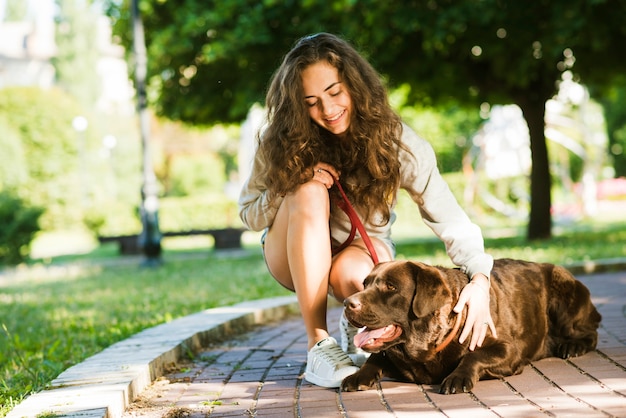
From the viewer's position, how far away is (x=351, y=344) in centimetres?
483

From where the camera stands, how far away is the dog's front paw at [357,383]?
160 inches

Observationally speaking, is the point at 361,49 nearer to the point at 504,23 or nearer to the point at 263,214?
the point at 263,214

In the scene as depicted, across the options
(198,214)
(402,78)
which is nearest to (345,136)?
(402,78)

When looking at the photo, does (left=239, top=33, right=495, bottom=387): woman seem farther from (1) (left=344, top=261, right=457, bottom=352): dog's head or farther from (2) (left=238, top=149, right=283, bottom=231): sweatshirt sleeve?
(1) (left=344, top=261, right=457, bottom=352): dog's head

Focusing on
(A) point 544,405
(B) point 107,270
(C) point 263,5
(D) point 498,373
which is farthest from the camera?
(B) point 107,270

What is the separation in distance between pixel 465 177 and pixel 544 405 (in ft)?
91.7

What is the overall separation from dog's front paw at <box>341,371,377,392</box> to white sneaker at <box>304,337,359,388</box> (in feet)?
0.14

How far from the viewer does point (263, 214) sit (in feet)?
15.2

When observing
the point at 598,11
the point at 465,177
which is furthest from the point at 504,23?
the point at 465,177

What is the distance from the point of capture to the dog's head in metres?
3.76

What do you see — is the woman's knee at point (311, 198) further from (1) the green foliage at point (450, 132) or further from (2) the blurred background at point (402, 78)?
(1) the green foliage at point (450, 132)

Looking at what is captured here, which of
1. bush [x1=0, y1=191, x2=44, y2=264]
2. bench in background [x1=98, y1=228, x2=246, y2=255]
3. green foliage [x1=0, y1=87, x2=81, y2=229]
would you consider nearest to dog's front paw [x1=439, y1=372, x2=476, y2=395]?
bush [x1=0, y1=191, x2=44, y2=264]

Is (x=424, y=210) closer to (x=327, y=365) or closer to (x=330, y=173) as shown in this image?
(x=330, y=173)

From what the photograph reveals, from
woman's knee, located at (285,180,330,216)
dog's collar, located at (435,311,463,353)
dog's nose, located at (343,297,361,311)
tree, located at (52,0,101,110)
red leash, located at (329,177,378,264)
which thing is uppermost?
tree, located at (52,0,101,110)
